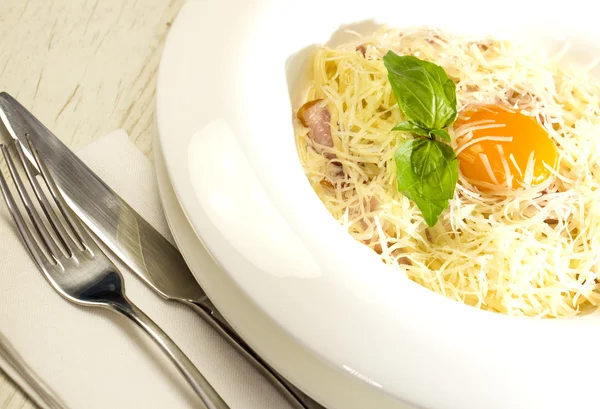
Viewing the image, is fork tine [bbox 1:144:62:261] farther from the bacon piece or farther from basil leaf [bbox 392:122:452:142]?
basil leaf [bbox 392:122:452:142]

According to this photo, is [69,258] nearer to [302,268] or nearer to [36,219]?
[36,219]

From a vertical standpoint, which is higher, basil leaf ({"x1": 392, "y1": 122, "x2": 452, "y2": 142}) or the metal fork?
the metal fork

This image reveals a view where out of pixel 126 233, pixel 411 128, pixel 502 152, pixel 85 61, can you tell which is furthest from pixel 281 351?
pixel 85 61

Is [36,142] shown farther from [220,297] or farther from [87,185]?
[220,297]

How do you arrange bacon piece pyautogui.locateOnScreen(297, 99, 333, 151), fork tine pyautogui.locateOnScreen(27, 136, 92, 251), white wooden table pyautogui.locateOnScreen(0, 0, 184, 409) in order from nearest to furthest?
fork tine pyautogui.locateOnScreen(27, 136, 92, 251) < bacon piece pyautogui.locateOnScreen(297, 99, 333, 151) < white wooden table pyautogui.locateOnScreen(0, 0, 184, 409)

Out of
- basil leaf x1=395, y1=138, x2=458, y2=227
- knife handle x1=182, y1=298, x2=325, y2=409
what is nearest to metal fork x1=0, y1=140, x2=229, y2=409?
knife handle x1=182, y1=298, x2=325, y2=409

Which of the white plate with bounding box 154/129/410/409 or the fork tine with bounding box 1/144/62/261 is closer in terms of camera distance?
the white plate with bounding box 154/129/410/409

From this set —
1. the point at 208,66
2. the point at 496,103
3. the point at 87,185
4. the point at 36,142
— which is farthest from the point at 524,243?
the point at 36,142
